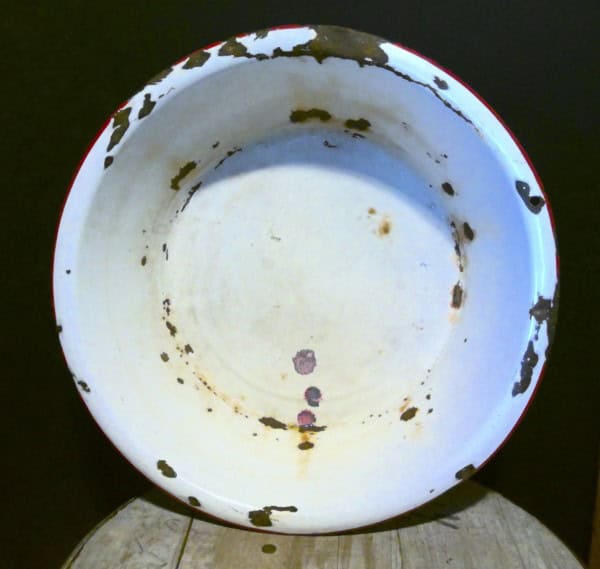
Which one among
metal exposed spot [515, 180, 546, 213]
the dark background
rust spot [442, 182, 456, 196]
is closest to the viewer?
metal exposed spot [515, 180, 546, 213]

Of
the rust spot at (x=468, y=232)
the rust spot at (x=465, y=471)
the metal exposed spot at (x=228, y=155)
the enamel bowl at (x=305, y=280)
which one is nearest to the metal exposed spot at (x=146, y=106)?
the enamel bowl at (x=305, y=280)

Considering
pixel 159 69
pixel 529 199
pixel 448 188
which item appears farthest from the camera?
pixel 159 69

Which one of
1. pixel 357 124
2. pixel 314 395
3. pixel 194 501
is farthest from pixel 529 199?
pixel 194 501

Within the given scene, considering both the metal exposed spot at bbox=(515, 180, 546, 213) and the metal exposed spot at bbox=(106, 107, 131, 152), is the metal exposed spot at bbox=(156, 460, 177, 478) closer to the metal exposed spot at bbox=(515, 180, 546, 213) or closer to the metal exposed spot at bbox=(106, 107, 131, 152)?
the metal exposed spot at bbox=(106, 107, 131, 152)

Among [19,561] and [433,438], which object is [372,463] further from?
[19,561]

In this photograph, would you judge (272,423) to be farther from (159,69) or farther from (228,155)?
(159,69)

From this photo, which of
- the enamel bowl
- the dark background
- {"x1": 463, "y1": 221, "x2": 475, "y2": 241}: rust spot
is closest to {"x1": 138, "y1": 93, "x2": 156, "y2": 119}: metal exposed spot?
the enamel bowl

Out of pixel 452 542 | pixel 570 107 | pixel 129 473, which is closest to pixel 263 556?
pixel 452 542
